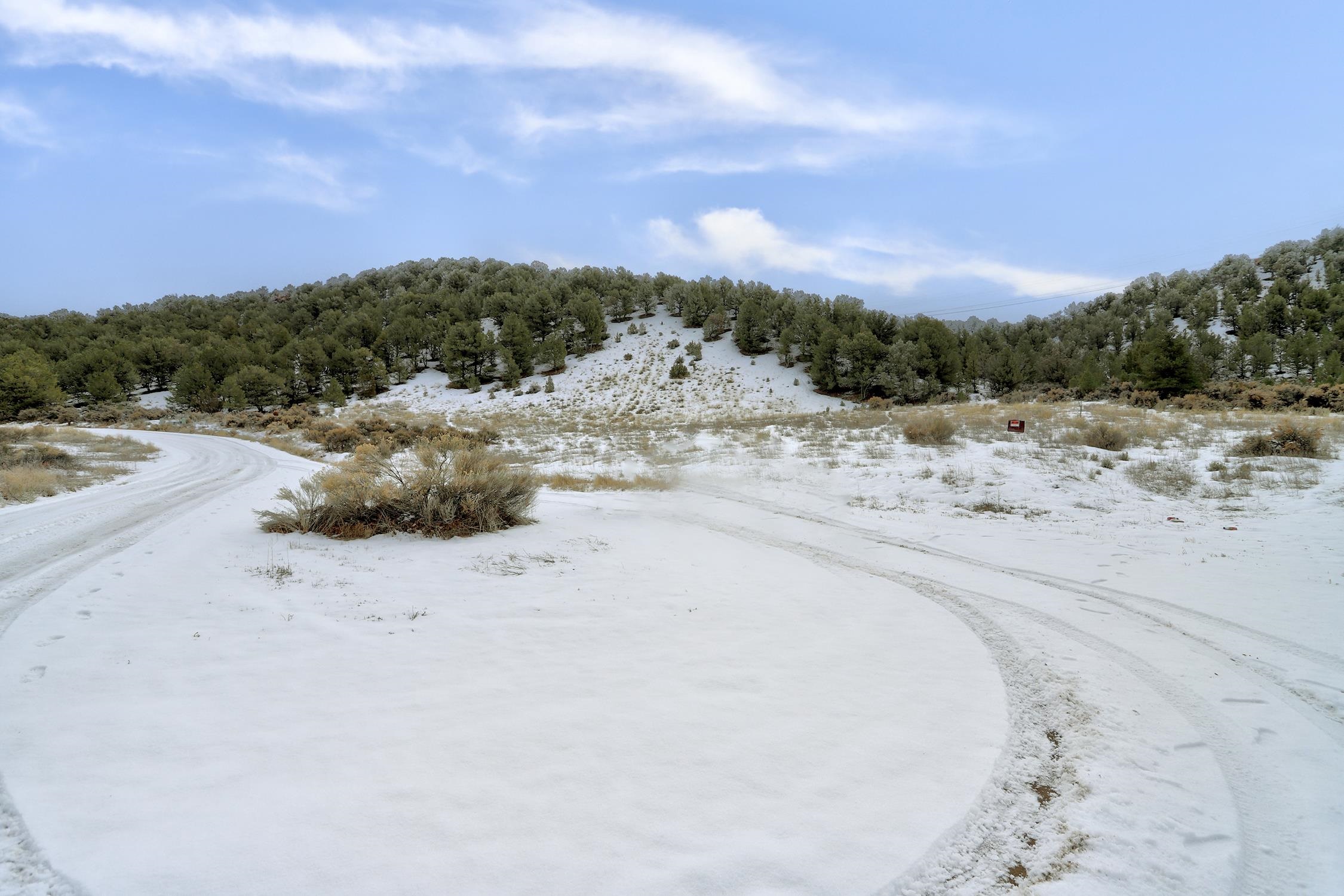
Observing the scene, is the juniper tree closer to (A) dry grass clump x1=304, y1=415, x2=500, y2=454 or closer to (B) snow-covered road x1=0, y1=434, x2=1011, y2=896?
(A) dry grass clump x1=304, y1=415, x2=500, y2=454

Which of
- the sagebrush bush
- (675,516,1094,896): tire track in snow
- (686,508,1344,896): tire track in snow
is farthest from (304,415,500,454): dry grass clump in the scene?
(686,508,1344,896): tire track in snow

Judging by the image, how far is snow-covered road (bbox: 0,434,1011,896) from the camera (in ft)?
7.13

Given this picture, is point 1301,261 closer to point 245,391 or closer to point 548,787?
point 548,787

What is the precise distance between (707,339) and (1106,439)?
4792cm

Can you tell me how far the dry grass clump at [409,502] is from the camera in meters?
7.86

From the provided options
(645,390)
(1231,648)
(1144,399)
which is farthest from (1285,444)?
(645,390)

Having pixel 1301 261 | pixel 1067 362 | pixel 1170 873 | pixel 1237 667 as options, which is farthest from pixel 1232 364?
pixel 1170 873

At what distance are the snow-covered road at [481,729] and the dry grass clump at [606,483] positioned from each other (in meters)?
6.40

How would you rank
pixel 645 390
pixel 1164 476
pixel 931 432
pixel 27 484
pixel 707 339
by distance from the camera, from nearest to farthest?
1. pixel 27 484
2. pixel 1164 476
3. pixel 931 432
4. pixel 645 390
5. pixel 707 339

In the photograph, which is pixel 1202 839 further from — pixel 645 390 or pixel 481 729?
pixel 645 390

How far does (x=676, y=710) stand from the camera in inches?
135

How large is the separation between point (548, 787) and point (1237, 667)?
483cm

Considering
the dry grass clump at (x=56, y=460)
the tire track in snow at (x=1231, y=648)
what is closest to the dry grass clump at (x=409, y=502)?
the tire track in snow at (x=1231, y=648)

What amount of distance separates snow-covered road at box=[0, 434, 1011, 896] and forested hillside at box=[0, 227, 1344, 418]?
35831 millimetres
